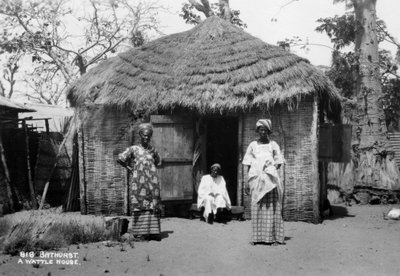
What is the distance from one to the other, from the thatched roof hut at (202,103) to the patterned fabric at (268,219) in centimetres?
203

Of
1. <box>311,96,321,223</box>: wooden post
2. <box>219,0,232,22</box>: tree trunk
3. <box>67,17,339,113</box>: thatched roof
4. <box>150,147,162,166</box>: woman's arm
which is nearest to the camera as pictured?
<box>150,147,162,166</box>: woman's arm

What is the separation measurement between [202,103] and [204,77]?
59 centimetres

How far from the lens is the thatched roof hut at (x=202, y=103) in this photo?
26.6 feet

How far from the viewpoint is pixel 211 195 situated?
818 cm

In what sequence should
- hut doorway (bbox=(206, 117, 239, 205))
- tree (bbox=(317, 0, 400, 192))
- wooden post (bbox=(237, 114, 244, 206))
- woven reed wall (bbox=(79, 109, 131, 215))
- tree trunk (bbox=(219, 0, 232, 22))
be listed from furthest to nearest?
1. tree trunk (bbox=(219, 0, 232, 22))
2. tree (bbox=(317, 0, 400, 192))
3. hut doorway (bbox=(206, 117, 239, 205))
4. woven reed wall (bbox=(79, 109, 131, 215))
5. wooden post (bbox=(237, 114, 244, 206))

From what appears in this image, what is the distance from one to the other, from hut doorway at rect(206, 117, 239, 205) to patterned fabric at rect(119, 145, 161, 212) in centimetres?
426

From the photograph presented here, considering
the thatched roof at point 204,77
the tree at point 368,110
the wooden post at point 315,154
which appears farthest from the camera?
the tree at point 368,110

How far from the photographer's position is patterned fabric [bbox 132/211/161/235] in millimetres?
6312

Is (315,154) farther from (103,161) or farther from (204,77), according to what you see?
(103,161)

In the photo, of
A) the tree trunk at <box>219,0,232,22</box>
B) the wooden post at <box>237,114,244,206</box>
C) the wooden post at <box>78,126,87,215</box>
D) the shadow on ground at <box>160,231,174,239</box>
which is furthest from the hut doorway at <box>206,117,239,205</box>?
the tree trunk at <box>219,0,232,22</box>

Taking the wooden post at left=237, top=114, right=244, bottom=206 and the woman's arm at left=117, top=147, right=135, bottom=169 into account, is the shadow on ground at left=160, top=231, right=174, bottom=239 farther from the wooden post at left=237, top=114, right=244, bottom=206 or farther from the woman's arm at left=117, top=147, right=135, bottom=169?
the wooden post at left=237, top=114, right=244, bottom=206

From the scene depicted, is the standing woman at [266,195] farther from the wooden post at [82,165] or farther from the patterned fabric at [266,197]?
the wooden post at [82,165]

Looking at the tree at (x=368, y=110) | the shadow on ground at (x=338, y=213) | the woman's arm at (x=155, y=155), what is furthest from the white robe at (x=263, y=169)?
the tree at (x=368, y=110)

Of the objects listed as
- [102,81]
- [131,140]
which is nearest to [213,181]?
[131,140]
